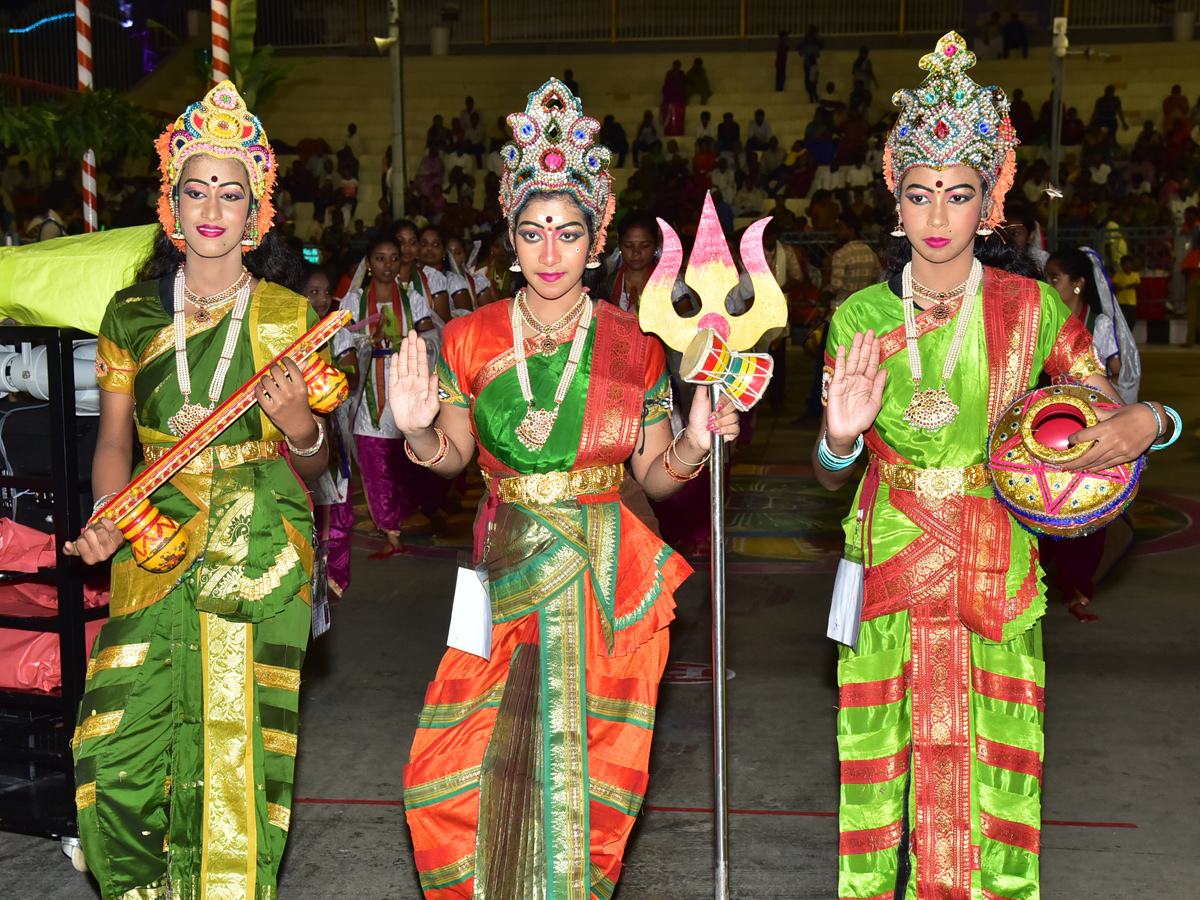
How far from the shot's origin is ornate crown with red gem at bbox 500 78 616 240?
3299 mm

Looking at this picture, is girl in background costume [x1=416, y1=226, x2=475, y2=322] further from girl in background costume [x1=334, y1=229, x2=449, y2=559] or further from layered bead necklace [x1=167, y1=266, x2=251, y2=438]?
layered bead necklace [x1=167, y1=266, x2=251, y2=438]

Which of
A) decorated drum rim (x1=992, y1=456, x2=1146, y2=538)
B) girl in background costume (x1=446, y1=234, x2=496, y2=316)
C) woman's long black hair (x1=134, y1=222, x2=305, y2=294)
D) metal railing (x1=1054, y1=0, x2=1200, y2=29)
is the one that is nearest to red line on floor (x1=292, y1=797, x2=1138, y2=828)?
decorated drum rim (x1=992, y1=456, x2=1146, y2=538)

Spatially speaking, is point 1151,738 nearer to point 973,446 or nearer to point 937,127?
point 973,446

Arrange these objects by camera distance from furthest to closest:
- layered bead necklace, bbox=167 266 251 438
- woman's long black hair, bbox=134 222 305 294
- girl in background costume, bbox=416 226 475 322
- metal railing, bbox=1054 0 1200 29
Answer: metal railing, bbox=1054 0 1200 29
girl in background costume, bbox=416 226 475 322
woman's long black hair, bbox=134 222 305 294
layered bead necklace, bbox=167 266 251 438

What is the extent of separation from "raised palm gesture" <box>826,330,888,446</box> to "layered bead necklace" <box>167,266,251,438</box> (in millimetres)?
1404

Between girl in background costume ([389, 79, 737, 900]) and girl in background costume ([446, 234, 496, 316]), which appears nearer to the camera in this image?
girl in background costume ([389, 79, 737, 900])

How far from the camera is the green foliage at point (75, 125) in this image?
458 cm

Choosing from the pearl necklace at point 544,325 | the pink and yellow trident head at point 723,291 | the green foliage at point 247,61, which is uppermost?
the green foliage at point 247,61

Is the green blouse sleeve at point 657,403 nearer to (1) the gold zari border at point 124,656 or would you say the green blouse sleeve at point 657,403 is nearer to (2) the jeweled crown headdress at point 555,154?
(2) the jeweled crown headdress at point 555,154

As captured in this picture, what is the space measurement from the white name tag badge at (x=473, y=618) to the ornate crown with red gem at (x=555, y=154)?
865 mm

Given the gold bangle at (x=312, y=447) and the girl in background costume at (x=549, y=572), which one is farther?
the gold bangle at (x=312, y=447)

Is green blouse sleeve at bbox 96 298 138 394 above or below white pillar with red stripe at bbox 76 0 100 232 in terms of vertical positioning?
below

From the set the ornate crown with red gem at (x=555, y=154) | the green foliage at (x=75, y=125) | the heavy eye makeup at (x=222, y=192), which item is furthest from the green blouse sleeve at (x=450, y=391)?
the green foliage at (x=75, y=125)

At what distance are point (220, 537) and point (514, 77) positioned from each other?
21397 mm
